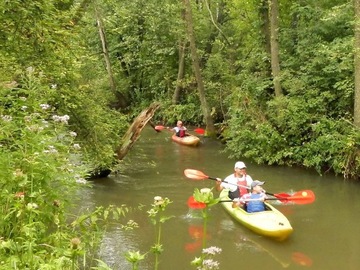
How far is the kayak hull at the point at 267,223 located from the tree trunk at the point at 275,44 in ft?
19.6

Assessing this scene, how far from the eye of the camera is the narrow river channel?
7.64 m

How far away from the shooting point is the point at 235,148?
1487 centimetres

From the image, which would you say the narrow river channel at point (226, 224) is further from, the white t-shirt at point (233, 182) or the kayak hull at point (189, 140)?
the kayak hull at point (189, 140)

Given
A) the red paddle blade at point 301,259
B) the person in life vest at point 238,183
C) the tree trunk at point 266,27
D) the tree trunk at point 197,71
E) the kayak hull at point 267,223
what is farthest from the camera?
the tree trunk at point 197,71

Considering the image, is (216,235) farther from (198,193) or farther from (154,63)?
(154,63)

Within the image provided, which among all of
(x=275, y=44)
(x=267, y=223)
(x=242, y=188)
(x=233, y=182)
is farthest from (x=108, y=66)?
(x=267, y=223)

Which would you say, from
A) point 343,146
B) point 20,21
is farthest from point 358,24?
point 20,21

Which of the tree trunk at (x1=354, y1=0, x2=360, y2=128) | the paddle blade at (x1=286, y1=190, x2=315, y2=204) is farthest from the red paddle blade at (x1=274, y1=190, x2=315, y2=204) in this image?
the tree trunk at (x1=354, y1=0, x2=360, y2=128)

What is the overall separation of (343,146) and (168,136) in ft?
31.9

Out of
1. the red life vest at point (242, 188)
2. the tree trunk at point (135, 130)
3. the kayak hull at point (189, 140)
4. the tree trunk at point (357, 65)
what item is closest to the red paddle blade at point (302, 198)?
the red life vest at point (242, 188)

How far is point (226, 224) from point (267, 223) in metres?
1.24

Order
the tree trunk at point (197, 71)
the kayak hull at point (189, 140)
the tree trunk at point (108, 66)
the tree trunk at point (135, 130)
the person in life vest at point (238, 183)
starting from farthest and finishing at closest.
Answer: the tree trunk at point (108, 66), the tree trunk at point (197, 71), the kayak hull at point (189, 140), the tree trunk at point (135, 130), the person in life vest at point (238, 183)

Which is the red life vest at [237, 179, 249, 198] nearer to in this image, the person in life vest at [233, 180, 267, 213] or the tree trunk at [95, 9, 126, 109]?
the person in life vest at [233, 180, 267, 213]

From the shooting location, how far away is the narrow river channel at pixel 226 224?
25.1ft
